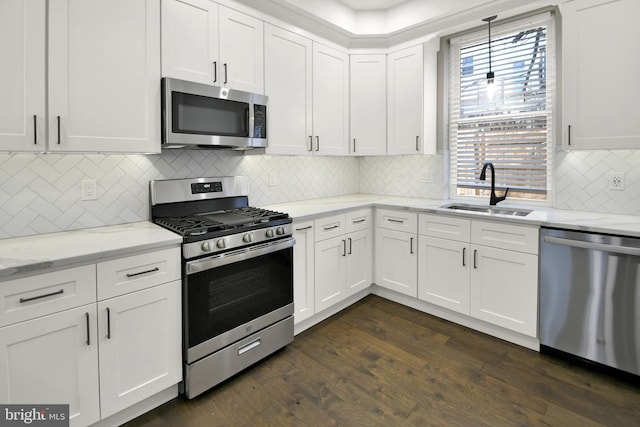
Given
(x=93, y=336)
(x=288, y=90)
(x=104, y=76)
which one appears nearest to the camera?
(x=93, y=336)

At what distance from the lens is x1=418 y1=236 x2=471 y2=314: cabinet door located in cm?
282

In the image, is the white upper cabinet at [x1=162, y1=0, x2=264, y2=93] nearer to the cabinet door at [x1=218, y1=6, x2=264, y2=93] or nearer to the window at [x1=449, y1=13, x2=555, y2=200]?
the cabinet door at [x1=218, y1=6, x2=264, y2=93]

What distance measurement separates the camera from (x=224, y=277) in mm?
2082

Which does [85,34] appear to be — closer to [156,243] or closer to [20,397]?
[156,243]

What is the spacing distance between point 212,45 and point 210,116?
0.48 metres

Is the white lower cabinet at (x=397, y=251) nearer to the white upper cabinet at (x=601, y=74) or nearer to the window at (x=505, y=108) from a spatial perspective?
the window at (x=505, y=108)

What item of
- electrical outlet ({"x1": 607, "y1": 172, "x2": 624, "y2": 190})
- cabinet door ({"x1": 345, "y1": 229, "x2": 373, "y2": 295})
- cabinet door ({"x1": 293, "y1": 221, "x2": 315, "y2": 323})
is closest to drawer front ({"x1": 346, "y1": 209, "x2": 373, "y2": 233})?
cabinet door ({"x1": 345, "y1": 229, "x2": 373, "y2": 295})

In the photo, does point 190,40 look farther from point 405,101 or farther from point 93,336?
point 405,101

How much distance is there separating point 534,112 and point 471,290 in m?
1.63

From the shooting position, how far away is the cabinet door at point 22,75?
1582mm

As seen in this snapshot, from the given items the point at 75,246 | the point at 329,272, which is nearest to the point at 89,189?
the point at 75,246

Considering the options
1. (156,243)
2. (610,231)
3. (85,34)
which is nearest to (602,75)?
(610,231)

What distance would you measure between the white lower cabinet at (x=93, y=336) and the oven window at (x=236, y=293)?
3.8 inches

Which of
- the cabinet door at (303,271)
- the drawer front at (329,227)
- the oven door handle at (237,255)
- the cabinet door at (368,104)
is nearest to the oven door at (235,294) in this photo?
the oven door handle at (237,255)
